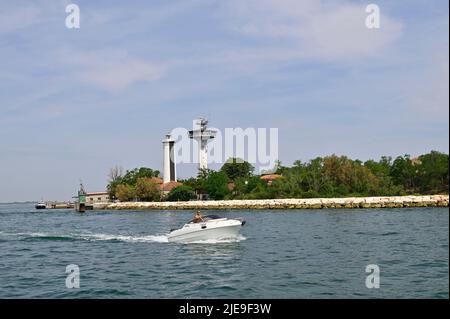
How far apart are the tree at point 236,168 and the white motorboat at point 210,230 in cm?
11976

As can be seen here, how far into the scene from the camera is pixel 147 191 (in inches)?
5807

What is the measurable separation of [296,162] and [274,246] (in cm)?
9674

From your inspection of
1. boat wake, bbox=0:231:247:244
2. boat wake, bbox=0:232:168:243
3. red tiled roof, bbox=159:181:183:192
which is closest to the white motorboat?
boat wake, bbox=0:231:247:244

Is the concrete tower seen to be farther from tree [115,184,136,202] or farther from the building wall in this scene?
the building wall

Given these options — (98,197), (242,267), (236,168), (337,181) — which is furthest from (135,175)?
(242,267)

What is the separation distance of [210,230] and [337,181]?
86.1m

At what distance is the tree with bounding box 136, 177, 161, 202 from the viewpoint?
147m

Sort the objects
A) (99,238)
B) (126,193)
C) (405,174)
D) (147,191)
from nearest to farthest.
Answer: (99,238) < (405,174) < (147,191) < (126,193)

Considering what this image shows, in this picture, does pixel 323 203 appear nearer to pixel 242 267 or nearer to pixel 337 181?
pixel 337 181

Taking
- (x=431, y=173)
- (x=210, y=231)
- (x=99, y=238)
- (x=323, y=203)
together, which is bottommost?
(x=99, y=238)

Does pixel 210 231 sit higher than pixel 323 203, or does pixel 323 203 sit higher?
pixel 210 231
